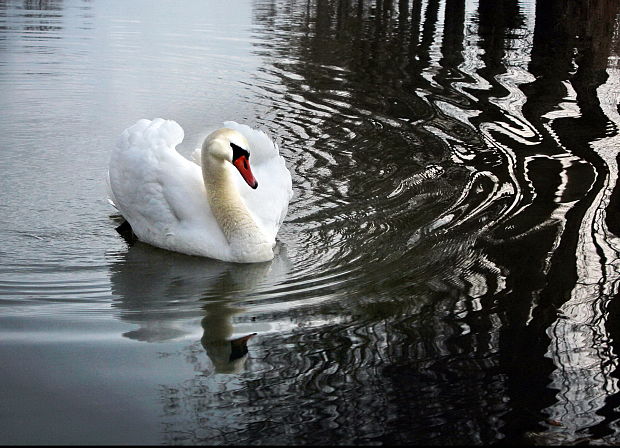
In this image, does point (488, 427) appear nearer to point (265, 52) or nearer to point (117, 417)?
point (117, 417)

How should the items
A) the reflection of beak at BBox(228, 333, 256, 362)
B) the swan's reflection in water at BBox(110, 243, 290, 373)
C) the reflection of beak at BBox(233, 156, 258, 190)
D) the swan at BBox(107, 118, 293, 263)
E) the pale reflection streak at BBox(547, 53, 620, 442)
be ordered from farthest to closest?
the swan at BBox(107, 118, 293, 263), the reflection of beak at BBox(233, 156, 258, 190), the swan's reflection in water at BBox(110, 243, 290, 373), the reflection of beak at BBox(228, 333, 256, 362), the pale reflection streak at BBox(547, 53, 620, 442)

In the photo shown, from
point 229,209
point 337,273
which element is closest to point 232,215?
point 229,209

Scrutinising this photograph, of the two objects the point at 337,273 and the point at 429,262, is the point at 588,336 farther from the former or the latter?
the point at 337,273

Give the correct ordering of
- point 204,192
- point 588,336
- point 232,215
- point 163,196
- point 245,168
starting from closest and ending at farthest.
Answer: point 588,336 → point 245,168 → point 232,215 → point 163,196 → point 204,192

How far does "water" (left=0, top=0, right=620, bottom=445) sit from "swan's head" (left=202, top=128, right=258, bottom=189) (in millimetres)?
660

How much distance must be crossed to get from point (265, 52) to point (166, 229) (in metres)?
9.19

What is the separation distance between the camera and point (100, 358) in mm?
5184

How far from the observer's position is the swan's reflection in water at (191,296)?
5.49 meters

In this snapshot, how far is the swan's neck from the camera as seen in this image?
6949 mm

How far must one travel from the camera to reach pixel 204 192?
7.41m

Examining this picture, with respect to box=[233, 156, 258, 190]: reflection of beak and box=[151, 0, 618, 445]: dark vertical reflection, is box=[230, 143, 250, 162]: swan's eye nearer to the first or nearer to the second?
box=[233, 156, 258, 190]: reflection of beak

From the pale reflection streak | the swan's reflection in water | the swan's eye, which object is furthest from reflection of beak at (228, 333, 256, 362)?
the swan's eye

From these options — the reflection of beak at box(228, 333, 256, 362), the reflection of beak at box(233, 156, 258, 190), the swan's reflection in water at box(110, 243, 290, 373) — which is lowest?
the swan's reflection in water at box(110, 243, 290, 373)

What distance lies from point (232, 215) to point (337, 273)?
3.20 ft
